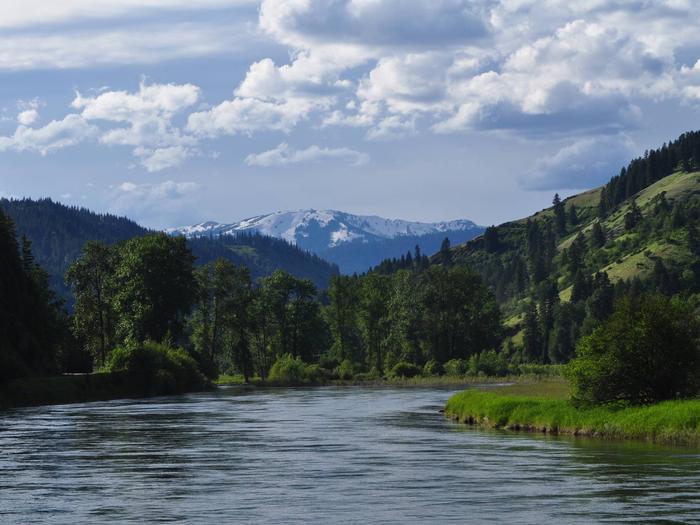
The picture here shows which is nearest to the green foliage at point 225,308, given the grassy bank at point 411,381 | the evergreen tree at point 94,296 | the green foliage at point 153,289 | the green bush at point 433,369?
the grassy bank at point 411,381

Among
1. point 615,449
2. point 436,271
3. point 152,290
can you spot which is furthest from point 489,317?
point 615,449

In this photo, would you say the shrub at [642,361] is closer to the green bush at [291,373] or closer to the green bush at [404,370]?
the green bush at [291,373]

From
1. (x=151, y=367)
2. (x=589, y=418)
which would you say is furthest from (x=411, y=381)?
(x=589, y=418)

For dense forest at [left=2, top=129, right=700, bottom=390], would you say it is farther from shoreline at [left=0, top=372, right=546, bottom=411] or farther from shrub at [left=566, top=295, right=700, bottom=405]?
shrub at [left=566, top=295, right=700, bottom=405]

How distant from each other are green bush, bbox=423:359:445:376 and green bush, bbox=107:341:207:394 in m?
51.0

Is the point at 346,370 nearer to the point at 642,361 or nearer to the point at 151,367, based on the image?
the point at 151,367

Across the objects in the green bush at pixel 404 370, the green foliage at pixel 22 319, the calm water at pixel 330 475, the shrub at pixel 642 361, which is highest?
the green foliage at pixel 22 319

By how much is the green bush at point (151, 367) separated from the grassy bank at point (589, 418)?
59.6 meters

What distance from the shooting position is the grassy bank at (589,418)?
55188 mm

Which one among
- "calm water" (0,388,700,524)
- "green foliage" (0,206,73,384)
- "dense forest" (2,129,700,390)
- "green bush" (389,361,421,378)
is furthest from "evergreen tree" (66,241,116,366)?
"calm water" (0,388,700,524)

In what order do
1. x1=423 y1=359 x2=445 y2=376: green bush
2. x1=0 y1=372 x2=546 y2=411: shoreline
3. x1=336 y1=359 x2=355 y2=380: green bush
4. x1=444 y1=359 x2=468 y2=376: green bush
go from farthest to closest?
x1=336 y1=359 x2=355 y2=380: green bush < x1=423 y1=359 x2=445 y2=376: green bush < x1=444 y1=359 x2=468 y2=376: green bush < x1=0 y1=372 x2=546 y2=411: shoreline

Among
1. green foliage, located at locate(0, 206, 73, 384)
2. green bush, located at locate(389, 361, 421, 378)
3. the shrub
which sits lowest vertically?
green bush, located at locate(389, 361, 421, 378)

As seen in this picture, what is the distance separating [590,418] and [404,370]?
4592 inches

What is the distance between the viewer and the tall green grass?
55.2m
